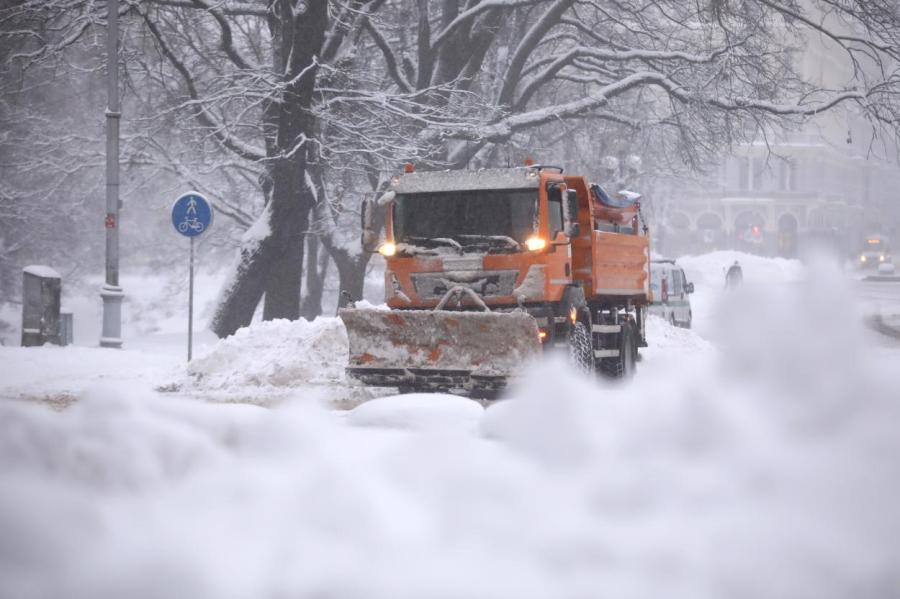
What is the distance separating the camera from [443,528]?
3574mm

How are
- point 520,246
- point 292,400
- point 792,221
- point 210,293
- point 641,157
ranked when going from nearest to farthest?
point 292,400 → point 520,246 → point 641,157 → point 210,293 → point 792,221

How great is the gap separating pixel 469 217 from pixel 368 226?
4.18 feet

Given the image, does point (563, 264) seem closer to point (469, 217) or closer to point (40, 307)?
point (469, 217)

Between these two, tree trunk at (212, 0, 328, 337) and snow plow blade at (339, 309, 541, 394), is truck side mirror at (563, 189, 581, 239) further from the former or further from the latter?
tree trunk at (212, 0, 328, 337)

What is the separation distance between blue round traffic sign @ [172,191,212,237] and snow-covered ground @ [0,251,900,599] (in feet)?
44.1

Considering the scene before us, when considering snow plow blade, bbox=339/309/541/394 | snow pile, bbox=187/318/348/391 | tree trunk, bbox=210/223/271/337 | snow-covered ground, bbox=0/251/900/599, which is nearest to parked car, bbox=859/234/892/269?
tree trunk, bbox=210/223/271/337

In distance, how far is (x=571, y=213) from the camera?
14.5 metres

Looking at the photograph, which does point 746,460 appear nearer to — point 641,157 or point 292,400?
point 292,400

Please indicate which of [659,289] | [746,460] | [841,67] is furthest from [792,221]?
[746,460]

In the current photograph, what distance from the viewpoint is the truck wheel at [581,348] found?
14.3 meters

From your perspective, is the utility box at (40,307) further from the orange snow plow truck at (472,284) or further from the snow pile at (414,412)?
the snow pile at (414,412)

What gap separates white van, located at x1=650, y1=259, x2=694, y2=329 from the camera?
96.2 ft

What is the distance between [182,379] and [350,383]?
10.2 ft

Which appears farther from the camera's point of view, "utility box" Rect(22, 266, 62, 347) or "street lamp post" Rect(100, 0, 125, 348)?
"utility box" Rect(22, 266, 62, 347)
